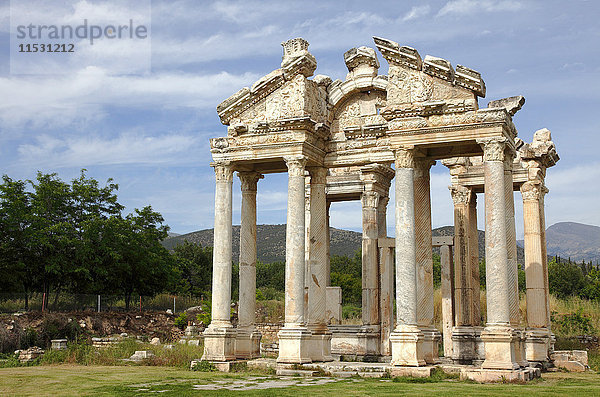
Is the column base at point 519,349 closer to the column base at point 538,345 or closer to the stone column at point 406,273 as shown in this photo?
the stone column at point 406,273

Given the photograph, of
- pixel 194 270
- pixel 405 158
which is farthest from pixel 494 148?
pixel 194 270

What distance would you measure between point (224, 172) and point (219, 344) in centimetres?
603

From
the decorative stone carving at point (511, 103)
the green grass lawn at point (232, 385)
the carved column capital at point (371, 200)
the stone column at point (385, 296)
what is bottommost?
the green grass lawn at point (232, 385)

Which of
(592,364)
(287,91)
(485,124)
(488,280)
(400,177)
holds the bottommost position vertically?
(592,364)

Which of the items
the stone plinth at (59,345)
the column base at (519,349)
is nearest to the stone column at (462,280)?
the column base at (519,349)

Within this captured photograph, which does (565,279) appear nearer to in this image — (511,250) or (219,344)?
(511,250)

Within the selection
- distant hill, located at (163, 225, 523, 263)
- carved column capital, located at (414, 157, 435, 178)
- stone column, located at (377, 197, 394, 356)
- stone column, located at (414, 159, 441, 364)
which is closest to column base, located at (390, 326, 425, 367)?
stone column, located at (414, 159, 441, 364)

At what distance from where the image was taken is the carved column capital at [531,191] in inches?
965

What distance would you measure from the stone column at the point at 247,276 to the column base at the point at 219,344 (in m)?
0.70

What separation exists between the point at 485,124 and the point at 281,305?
2802 cm

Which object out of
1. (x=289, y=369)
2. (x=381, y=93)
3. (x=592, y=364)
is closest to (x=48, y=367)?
(x=289, y=369)

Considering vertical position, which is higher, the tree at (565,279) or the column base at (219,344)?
the tree at (565,279)

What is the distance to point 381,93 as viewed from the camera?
22516 mm

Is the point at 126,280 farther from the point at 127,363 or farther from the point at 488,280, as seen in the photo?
the point at 488,280
